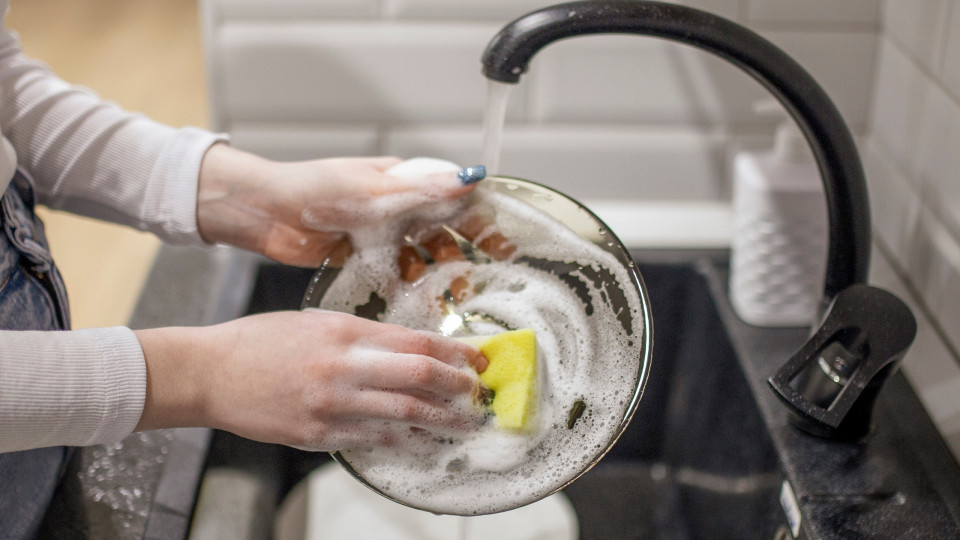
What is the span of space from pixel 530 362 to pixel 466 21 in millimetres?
447

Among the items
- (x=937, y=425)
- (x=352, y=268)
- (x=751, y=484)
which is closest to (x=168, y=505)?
(x=352, y=268)

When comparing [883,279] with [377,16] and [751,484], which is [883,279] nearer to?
[751,484]

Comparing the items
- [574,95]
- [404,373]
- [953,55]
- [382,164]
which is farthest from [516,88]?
[404,373]

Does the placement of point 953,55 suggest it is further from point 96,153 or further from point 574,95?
point 96,153

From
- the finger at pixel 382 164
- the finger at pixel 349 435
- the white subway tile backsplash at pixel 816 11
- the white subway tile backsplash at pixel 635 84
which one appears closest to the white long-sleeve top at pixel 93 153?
the finger at pixel 382 164

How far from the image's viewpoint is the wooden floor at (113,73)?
1.06 m

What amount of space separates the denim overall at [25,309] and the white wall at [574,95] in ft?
1.16

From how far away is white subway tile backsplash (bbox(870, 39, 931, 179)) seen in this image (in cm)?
69

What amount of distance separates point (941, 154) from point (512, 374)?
403 millimetres

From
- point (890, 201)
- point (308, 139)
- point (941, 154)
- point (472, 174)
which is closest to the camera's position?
point (472, 174)

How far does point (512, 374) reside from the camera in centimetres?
47

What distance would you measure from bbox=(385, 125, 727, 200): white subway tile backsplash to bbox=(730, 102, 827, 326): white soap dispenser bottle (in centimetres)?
15

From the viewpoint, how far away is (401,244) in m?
0.56

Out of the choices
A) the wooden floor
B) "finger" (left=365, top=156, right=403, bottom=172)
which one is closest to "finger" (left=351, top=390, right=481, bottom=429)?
"finger" (left=365, top=156, right=403, bottom=172)
